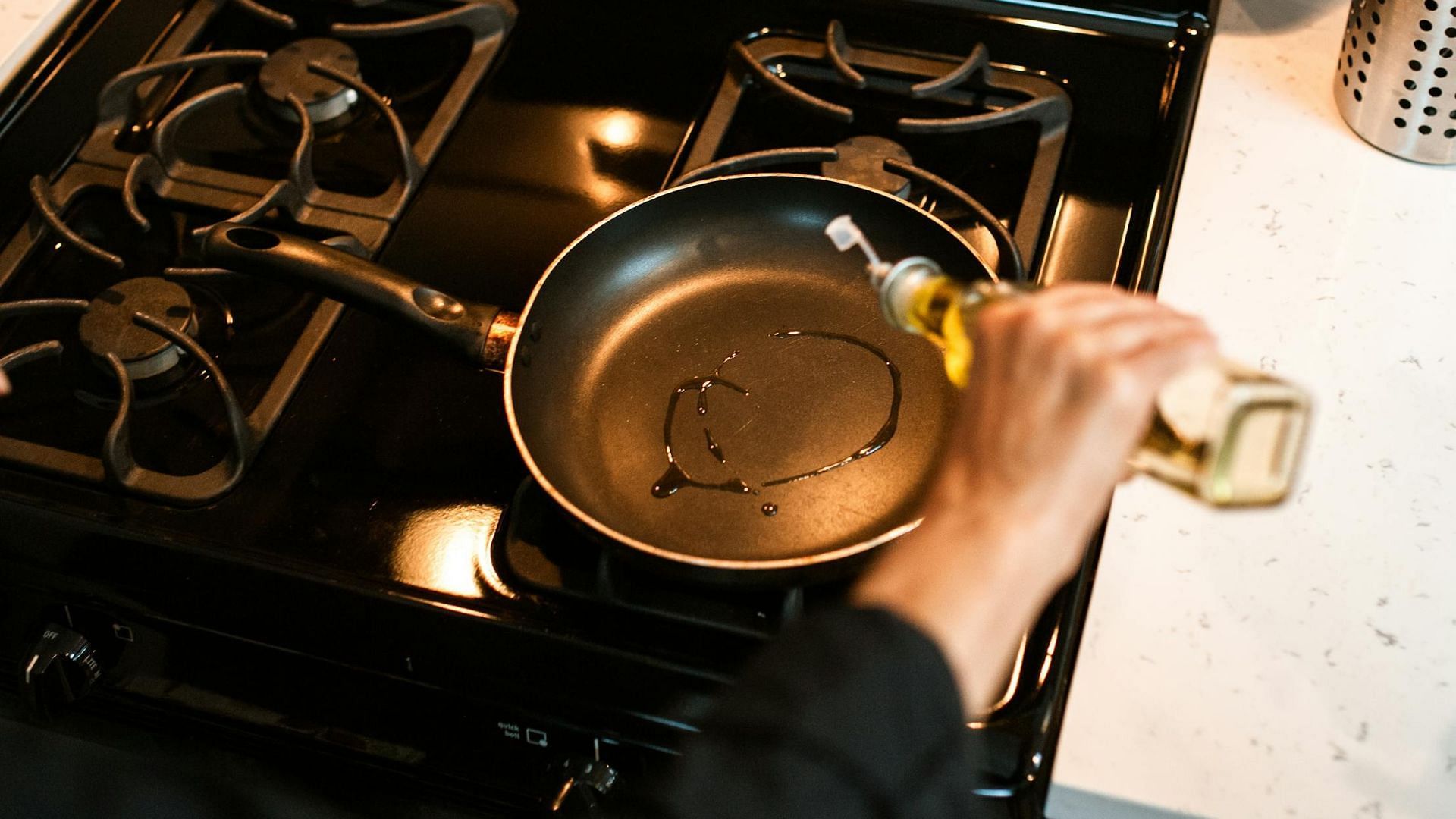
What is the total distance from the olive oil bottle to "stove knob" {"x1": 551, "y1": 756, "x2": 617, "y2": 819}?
34cm

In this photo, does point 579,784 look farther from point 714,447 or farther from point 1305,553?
point 1305,553

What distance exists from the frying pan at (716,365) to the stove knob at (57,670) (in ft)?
0.86

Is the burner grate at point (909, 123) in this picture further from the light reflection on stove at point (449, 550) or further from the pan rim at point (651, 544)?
the light reflection on stove at point (449, 550)

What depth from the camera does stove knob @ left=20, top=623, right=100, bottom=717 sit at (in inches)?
32.0

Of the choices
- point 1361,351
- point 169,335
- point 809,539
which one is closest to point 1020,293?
point 809,539

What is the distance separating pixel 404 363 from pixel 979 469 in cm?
49

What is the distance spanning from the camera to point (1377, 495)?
761mm

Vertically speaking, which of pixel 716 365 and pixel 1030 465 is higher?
pixel 1030 465

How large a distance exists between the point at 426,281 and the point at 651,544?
0.98 feet

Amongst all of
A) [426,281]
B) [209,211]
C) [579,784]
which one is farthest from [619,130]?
[579,784]

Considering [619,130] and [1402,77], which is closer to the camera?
[1402,77]

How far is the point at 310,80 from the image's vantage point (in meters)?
1.02

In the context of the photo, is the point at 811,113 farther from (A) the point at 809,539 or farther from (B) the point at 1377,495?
(B) the point at 1377,495

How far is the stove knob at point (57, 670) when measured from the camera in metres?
0.81
